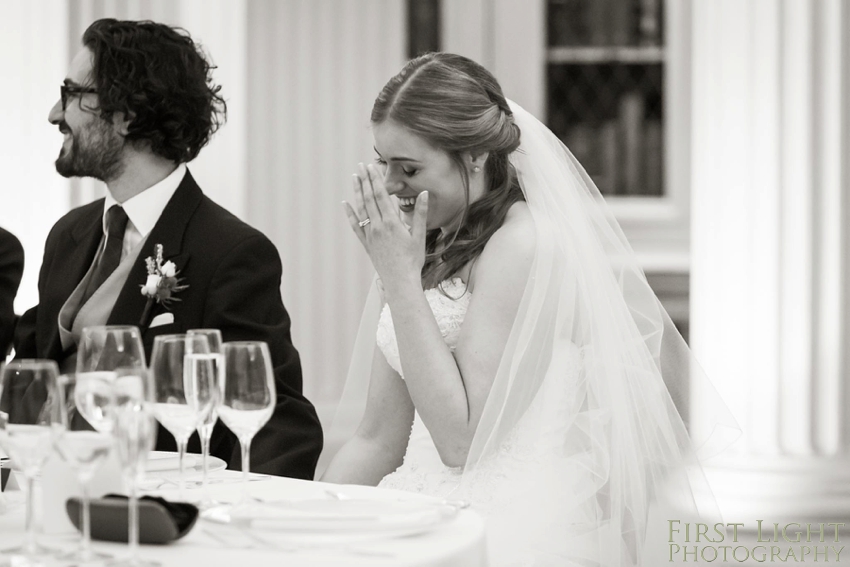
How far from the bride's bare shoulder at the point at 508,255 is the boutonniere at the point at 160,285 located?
790mm

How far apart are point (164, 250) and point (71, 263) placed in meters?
0.40

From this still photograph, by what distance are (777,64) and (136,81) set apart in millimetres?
2252

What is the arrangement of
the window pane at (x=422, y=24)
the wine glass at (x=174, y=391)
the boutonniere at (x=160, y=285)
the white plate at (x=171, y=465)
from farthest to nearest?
the window pane at (x=422, y=24), the boutonniere at (x=160, y=285), the white plate at (x=171, y=465), the wine glass at (x=174, y=391)

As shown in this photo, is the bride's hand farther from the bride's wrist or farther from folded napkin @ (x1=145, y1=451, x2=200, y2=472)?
folded napkin @ (x1=145, y1=451, x2=200, y2=472)

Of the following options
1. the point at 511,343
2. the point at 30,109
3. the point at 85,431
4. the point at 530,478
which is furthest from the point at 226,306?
the point at 30,109

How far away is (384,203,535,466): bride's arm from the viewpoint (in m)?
2.23

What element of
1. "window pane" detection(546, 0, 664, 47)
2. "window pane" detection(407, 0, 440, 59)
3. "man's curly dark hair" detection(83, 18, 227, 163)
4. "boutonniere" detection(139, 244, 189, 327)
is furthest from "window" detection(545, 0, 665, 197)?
"boutonniere" detection(139, 244, 189, 327)

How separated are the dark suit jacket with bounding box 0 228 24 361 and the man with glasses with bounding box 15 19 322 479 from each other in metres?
0.08

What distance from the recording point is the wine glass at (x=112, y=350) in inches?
60.2

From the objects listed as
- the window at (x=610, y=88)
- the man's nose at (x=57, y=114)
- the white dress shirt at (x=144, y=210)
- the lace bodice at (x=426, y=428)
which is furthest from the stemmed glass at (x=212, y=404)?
the window at (x=610, y=88)

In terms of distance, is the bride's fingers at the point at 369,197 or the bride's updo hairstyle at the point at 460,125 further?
the bride's updo hairstyle at the point at 460,125

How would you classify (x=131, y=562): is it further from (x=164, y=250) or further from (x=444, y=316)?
(x=164, y=250)

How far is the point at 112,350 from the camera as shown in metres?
1.53

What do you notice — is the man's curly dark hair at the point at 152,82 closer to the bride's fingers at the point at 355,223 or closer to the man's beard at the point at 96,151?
the man's beard at the point at 96,151
